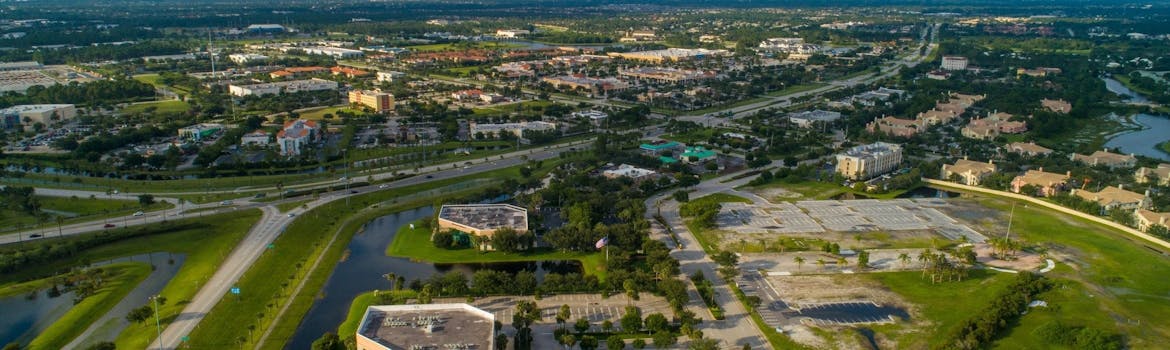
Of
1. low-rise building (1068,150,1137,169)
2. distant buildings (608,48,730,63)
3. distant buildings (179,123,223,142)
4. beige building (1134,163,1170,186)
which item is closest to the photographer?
beige building (1134,163,1170,186)

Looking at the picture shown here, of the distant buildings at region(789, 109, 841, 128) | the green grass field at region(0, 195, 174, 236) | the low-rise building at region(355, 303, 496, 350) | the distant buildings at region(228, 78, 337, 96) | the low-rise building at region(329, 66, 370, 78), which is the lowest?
the green grass field at region(0, 195, 174, 236)

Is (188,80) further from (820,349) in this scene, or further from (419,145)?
(820,349)

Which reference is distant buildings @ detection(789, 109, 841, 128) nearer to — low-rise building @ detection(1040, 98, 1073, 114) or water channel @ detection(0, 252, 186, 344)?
low-rise building @ detection(1040, 98, 1073, 114)

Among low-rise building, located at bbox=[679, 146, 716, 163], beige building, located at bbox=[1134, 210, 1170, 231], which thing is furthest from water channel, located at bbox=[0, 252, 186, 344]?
beige building, located at bbox=[1134, 210, 1170, 231]

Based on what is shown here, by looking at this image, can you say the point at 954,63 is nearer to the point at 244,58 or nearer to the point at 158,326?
the point at 244,58

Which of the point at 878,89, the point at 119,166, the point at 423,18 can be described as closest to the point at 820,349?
the point at 119,166
